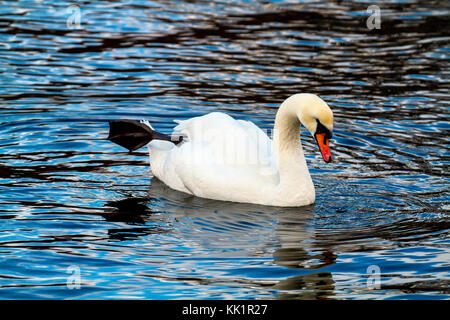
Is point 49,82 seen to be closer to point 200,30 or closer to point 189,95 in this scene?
point 189,95

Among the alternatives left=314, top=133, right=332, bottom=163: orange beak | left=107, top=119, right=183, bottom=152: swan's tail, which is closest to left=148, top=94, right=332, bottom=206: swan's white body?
left=314, top=133, right=332, bottom=163: orange beak

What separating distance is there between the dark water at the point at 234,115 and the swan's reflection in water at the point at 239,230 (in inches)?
0.8

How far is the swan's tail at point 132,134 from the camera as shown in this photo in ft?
30.0

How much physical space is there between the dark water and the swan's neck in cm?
18

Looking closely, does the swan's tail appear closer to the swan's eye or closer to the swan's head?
the swan's head

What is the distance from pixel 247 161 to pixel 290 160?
0.41m

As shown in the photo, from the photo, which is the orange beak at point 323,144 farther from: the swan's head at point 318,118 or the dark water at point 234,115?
the dark water at point 234,115

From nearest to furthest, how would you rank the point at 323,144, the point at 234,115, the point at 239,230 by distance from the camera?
the point at 239,230, the point at 323,144, the point at 234,115

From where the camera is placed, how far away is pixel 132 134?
9211mm

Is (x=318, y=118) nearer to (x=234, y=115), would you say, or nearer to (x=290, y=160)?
(x=290, y=160)

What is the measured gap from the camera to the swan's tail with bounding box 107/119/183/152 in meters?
9.16

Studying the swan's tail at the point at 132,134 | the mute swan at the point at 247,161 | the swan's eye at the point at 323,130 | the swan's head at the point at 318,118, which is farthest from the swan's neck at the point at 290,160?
the swan's tail at the point at 132,134

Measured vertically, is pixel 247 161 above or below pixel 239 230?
above

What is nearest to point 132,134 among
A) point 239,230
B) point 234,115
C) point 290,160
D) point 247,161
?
point 247,161
